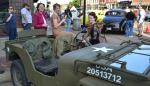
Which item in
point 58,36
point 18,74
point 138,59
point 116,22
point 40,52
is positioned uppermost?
point 138,59

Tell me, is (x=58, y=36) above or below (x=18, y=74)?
above

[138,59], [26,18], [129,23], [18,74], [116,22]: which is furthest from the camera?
[116,22]

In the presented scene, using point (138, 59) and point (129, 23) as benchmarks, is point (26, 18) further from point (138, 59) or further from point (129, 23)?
point (138, 59)

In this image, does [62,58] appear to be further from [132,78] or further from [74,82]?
[132,78]

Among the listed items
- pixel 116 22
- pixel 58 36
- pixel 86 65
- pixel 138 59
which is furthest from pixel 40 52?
pixel 116 22

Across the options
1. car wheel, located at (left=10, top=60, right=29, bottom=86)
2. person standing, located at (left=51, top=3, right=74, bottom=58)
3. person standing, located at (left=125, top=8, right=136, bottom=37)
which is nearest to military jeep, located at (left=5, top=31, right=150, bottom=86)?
car wheel, located at (left=10, top=60, right=29, bottom=86)

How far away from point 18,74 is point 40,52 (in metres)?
0.61

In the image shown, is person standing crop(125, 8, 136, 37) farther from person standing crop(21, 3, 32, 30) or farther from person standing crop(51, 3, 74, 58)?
person standing crop(51, 3, 74, 58)

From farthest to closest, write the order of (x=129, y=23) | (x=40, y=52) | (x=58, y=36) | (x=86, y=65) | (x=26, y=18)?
(x=129, y=23), (x=26, y=18), (x=58, y=36), (x=40, y=52), (x=86, y=65)

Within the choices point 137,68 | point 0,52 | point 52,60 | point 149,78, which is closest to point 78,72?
point 137,68

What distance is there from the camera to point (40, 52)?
562cm

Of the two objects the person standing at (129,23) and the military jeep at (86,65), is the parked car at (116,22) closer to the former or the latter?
the person standing at (129,23)

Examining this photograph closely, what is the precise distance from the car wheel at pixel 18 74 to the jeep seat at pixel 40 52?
0.98ft

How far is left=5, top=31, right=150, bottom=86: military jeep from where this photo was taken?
311 centimetres
